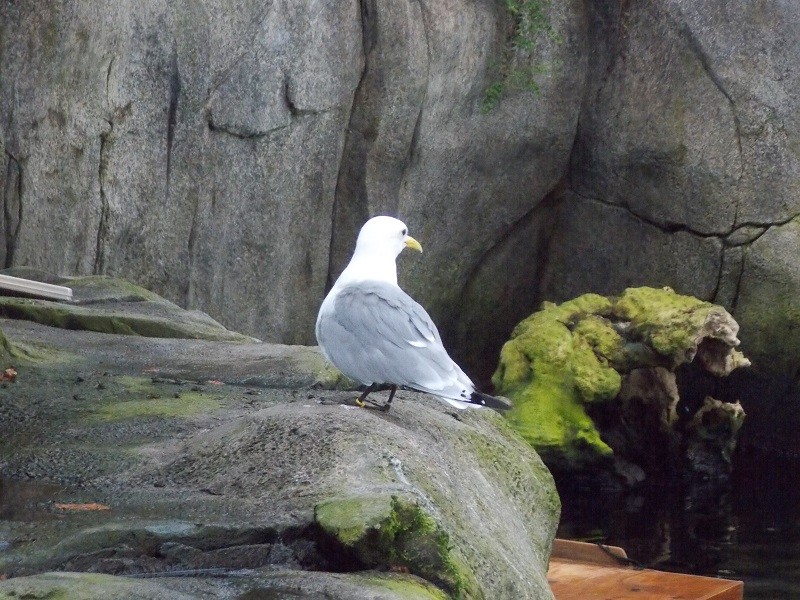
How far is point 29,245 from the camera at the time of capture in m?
6.92

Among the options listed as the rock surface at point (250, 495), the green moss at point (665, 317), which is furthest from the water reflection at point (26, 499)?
the green moss at point (665, 317)

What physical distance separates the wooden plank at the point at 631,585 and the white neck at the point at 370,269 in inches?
64.8

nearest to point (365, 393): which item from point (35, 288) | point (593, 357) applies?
point (35, 288)

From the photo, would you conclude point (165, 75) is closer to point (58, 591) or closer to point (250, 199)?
point (250, 199)

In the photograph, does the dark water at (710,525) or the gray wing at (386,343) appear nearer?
the gray wing at (386,343)

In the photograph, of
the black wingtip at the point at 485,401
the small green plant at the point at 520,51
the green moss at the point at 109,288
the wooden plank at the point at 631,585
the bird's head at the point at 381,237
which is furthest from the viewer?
the small green plant at the point at 520,51

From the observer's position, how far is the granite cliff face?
7.00 metres

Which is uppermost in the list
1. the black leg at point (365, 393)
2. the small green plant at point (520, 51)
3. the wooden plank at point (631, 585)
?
the small green plant at point (520, 51)

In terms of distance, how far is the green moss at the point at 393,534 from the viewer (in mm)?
2670

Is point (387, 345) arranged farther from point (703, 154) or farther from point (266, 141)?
point (703, 154)

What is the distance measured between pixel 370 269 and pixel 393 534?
5.02ft

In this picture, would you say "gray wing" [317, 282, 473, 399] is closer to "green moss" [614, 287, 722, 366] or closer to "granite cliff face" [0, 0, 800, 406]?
"granite cliff face" [0, 0, 800, 406]

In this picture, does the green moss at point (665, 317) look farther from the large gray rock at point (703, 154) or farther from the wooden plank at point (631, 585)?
the wooden plank at point (631, 585)

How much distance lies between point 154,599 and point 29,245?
495 centimetres
